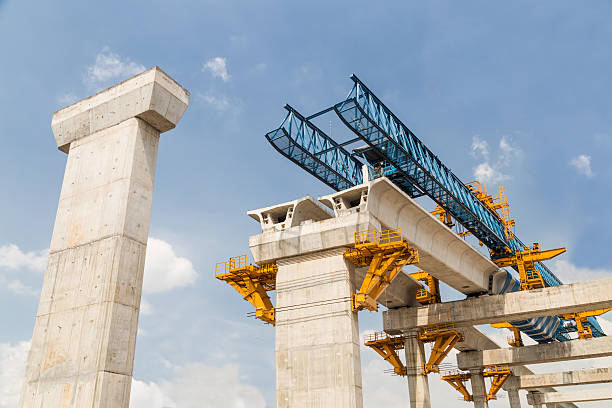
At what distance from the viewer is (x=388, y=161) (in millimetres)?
28297

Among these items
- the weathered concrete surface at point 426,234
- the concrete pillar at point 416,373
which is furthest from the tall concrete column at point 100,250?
the concrete pillar at point 416,373

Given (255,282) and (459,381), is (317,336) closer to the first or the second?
(255,282)

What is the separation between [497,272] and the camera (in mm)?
33188

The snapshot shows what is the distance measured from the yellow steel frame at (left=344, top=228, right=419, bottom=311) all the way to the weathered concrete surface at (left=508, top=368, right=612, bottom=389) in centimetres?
2930

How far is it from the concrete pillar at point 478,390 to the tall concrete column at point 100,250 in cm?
3259

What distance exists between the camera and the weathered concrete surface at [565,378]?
146ft

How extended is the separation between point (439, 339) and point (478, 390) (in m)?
12.4

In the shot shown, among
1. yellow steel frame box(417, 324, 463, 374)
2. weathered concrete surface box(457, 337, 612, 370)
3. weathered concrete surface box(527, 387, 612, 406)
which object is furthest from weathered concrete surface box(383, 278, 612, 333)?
weathered concrete surface box(527, 387, 612, 406)

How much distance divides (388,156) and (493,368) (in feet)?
77.4

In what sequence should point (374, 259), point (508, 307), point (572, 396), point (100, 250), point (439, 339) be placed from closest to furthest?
point (100, 250)
point (374, 259)
point (508, 307)
point (439, 339)
point (572, 396)

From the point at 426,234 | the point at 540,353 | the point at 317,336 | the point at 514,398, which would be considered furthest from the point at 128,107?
the point at 514,398

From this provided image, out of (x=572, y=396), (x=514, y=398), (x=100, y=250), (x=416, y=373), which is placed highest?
(x=100, y=250)

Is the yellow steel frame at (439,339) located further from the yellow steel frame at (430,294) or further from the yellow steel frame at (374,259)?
the yellow steel frame at (374,259)

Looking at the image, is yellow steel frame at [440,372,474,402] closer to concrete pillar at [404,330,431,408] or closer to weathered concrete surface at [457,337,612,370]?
weathered concrete surface at [457,337,612,370]
